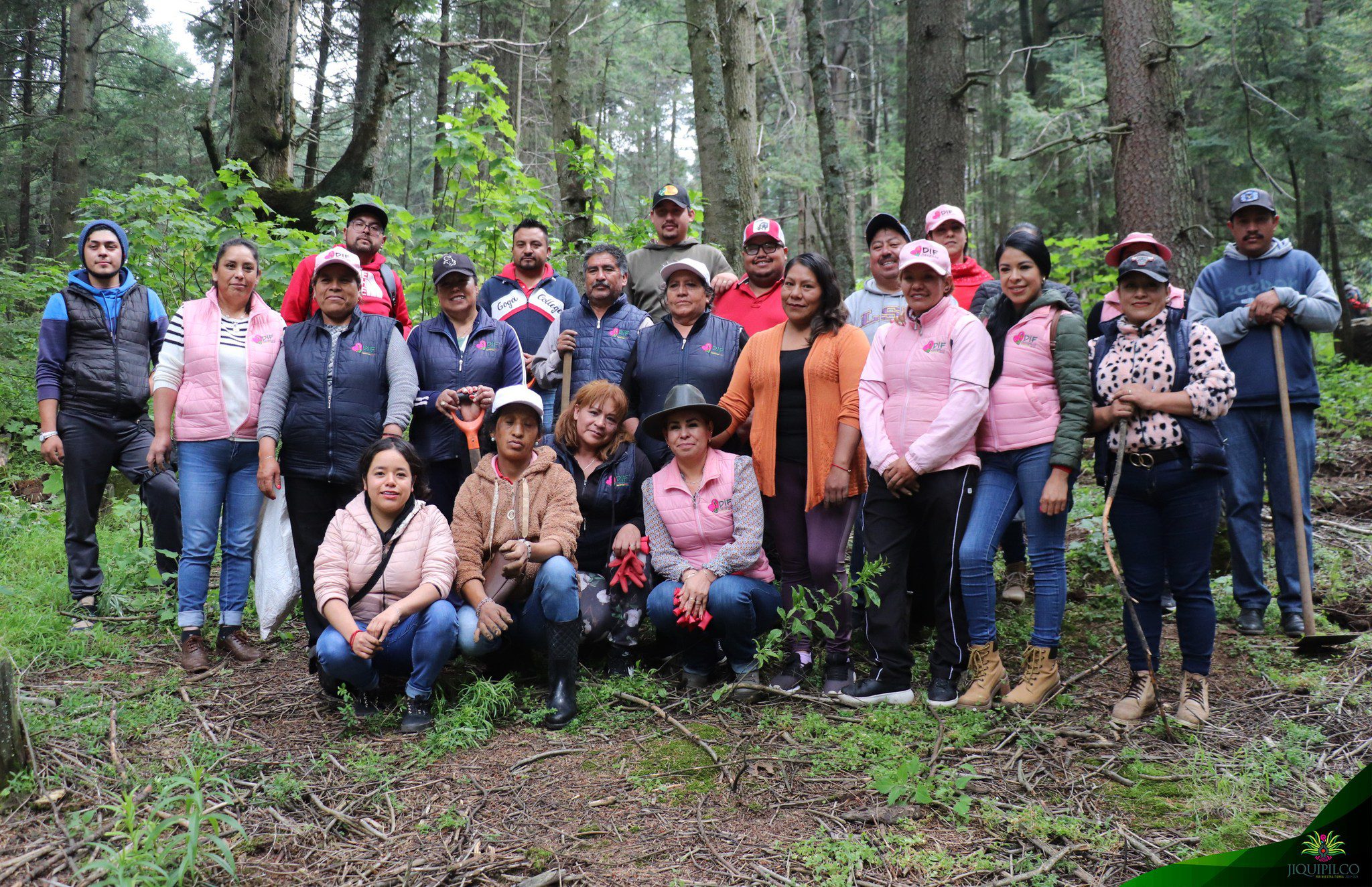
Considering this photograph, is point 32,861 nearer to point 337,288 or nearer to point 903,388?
point 337,288

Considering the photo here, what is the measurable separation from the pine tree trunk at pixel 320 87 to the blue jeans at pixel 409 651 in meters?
8.75

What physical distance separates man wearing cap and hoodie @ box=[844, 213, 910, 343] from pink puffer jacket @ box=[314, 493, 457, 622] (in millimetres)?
2643

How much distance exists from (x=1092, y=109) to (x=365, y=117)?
11.5 metres

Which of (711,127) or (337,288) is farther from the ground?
(711,127)

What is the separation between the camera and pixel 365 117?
10766mm

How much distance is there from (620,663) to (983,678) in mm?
1883

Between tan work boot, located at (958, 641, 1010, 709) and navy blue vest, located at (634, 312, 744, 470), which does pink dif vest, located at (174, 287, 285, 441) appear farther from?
tan work boot, located at (958, 641, 1010, 709)

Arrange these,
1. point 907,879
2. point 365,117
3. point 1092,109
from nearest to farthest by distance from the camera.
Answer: point 907,879, point 365,117, point 1092,109

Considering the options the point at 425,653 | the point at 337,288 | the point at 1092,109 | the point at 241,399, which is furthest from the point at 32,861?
the point at 1092,109

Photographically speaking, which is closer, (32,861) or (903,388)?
(32,861)

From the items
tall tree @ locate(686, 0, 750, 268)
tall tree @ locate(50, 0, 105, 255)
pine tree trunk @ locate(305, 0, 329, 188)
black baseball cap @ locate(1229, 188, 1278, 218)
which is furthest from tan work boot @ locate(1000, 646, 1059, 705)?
tall tree @ locate(50, 0, 105, 255)

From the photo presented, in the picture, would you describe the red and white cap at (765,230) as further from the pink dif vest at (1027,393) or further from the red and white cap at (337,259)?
the red and white cap at (337,259)

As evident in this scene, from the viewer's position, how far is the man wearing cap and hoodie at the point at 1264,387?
16.3 feet

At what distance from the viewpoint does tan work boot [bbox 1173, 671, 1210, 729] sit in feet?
12.5
